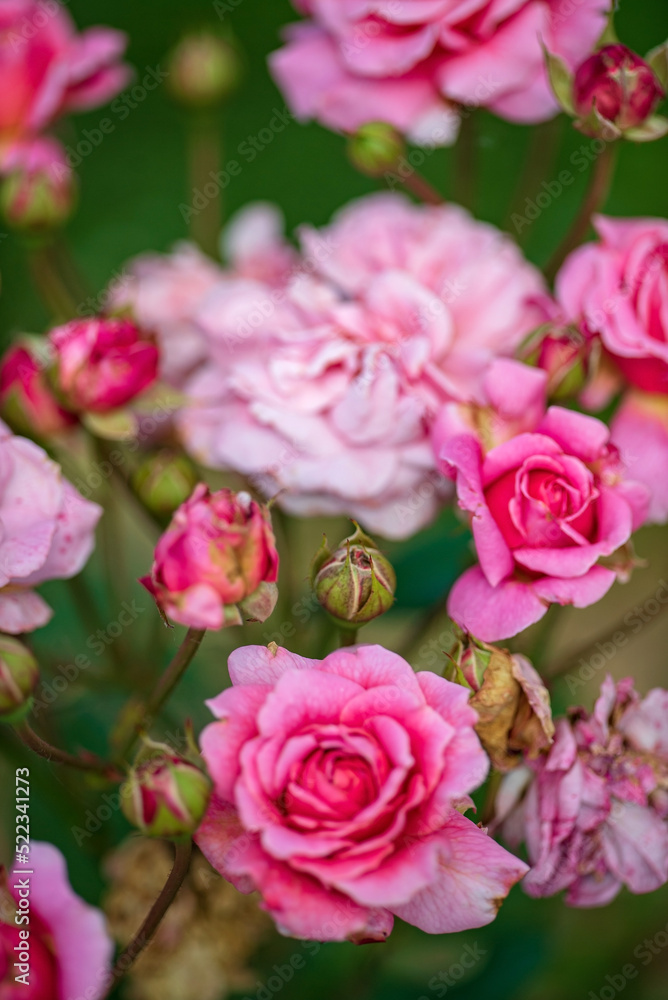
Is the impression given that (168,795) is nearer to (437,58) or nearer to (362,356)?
(362,356)

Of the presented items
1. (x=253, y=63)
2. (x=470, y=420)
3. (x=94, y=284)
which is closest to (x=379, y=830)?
(x=470, y=420)

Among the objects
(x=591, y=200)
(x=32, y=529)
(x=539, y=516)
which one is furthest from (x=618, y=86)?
(x=32, y=529)

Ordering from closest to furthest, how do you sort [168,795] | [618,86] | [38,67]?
[168,795] → [618,86] → [38,67]

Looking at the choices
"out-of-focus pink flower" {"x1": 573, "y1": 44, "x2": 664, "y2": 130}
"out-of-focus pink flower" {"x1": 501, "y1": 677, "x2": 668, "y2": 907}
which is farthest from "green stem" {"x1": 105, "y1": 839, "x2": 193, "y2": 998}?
"out-of-focus pink flower" {"x1": 573, "y1": 44, "x2": 664, "y2": 130}

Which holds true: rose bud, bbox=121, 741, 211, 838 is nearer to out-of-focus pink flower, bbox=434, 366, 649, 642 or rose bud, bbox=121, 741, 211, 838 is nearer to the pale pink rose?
the pale pink rose

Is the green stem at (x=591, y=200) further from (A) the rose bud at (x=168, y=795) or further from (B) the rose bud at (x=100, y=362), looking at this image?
(A) the rose bud at (x=168, y=795)
